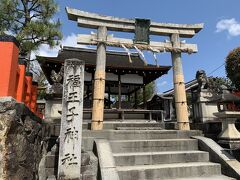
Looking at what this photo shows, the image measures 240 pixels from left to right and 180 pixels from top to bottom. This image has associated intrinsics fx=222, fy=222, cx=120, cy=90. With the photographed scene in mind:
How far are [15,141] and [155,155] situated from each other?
3.82 meters

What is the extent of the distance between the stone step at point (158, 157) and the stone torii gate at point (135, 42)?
6.50 feet

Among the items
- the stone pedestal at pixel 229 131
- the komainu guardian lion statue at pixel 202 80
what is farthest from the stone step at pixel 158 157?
the komainu guardian lion statue at pixel 202 80

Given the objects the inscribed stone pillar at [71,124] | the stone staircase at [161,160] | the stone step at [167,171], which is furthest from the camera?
the stone staircase at [161,160]

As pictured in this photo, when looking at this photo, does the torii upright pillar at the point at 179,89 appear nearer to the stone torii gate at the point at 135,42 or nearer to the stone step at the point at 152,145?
the stone torii gate at the point at 135,42

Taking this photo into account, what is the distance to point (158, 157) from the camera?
6.38 m

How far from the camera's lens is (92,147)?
6.62m

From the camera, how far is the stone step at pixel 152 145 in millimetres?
6734

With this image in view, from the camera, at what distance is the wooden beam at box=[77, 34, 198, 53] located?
8.50 m

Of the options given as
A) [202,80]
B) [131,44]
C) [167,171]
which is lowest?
[167,171]

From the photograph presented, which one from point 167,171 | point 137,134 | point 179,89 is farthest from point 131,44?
point 167,171

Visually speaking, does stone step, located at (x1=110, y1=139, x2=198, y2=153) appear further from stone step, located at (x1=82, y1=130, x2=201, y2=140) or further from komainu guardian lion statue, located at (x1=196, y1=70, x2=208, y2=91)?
komainu guardian lion statue, located at (x1=196, y1=70, x2=208, y2=91)

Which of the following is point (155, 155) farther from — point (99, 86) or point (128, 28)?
point (128, 28)

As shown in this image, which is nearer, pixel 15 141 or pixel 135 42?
pixel 15 141

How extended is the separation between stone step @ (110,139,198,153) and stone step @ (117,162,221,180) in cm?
86
